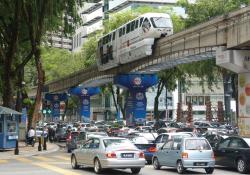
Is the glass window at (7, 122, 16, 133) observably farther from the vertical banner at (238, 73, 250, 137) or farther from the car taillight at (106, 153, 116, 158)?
the car taillight at (106, 153, 116, 158)

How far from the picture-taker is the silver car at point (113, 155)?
803 inches

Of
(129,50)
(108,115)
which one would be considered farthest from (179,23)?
(108,115)

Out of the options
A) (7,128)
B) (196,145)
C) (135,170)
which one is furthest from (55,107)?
(196,145)

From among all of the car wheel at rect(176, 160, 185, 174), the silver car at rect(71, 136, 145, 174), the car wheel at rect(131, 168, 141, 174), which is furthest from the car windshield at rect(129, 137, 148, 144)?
the car wheel at rect(176, 160, 185, 174)

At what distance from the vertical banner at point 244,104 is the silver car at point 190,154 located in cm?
1190

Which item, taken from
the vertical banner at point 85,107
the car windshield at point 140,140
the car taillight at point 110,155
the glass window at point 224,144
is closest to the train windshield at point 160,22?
the car windshield at point 140,140

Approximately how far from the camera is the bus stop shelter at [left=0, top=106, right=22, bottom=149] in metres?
36.5

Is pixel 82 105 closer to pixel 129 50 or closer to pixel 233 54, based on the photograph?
pixel 129 50

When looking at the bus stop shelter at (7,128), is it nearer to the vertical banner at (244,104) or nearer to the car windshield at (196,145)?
the vertical banner at (244,104)

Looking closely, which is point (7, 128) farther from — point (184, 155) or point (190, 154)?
point (190, 154)

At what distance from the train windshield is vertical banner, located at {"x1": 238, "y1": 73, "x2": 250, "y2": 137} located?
41.7 feet

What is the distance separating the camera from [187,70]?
6188 centimetres

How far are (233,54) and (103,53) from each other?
26.6 m

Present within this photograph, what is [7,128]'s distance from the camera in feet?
A: 123
